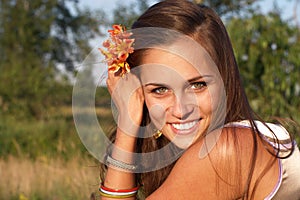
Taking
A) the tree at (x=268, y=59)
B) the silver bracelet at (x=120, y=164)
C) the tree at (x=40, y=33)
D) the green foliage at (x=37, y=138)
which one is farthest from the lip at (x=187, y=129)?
the tree at (x=40, y=33)

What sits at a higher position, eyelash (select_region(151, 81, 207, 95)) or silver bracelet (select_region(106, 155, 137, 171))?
eyelash (select_region(151, 81, 207, 95))

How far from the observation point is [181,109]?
2166mm

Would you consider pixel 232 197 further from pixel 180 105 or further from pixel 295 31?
pixel 295 31

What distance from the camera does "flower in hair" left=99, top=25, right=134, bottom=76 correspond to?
2.26 metres

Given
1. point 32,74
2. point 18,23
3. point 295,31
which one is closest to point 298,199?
point 295,31

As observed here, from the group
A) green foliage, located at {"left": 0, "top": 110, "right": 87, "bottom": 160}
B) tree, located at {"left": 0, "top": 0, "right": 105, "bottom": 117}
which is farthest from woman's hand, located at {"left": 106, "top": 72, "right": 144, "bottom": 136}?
tree, located at {"left": 0, "top": 0, "right": 105, "bottom": 117}

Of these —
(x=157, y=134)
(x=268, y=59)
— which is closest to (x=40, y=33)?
(x=268, y=59)

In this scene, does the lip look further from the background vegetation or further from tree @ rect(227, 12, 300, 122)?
tree @ rect(227, 12, 300, 122)

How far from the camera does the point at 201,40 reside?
217 cm

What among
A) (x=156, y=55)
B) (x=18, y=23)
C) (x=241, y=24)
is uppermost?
(x=156, y=55)

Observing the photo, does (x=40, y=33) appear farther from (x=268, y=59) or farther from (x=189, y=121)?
(x=189, y=121)

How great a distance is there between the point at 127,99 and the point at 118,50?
215 millimetres

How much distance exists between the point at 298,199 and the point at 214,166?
1.21 feet

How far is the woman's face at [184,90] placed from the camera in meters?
2.11
